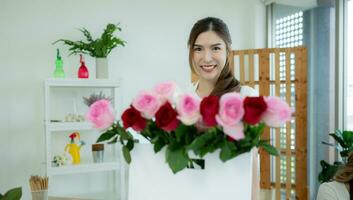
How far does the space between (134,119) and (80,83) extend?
76.0 inches

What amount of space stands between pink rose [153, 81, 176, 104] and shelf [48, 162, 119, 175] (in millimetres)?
2010

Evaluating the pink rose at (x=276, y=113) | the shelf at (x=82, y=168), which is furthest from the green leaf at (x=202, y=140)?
the shelf at (x=82, y=168)

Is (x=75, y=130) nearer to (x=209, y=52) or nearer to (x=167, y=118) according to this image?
(x=209, y=52)

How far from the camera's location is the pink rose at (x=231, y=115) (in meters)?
0.55

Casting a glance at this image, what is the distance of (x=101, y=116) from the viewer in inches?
25.2

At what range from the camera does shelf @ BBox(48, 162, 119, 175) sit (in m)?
2.36

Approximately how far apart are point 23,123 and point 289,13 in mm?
2740

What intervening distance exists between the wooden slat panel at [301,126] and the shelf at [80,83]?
1582mm

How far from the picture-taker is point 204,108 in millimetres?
568

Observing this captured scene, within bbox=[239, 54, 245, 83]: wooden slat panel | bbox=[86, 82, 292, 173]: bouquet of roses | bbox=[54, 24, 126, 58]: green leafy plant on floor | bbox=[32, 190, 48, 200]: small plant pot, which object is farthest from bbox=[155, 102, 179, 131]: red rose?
bbox=[239, 54, 245, 83]: wooden slat panel

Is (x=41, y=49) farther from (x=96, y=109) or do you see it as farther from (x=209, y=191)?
(x=209, y=191)

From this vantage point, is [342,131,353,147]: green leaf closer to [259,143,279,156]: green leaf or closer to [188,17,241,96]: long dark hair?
[188,17,241,96]: long dark hair

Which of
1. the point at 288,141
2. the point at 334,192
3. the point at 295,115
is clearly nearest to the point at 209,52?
the point at 334,192

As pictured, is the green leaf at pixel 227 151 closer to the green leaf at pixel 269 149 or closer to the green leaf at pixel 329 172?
the green leaf at pixel 269 149
